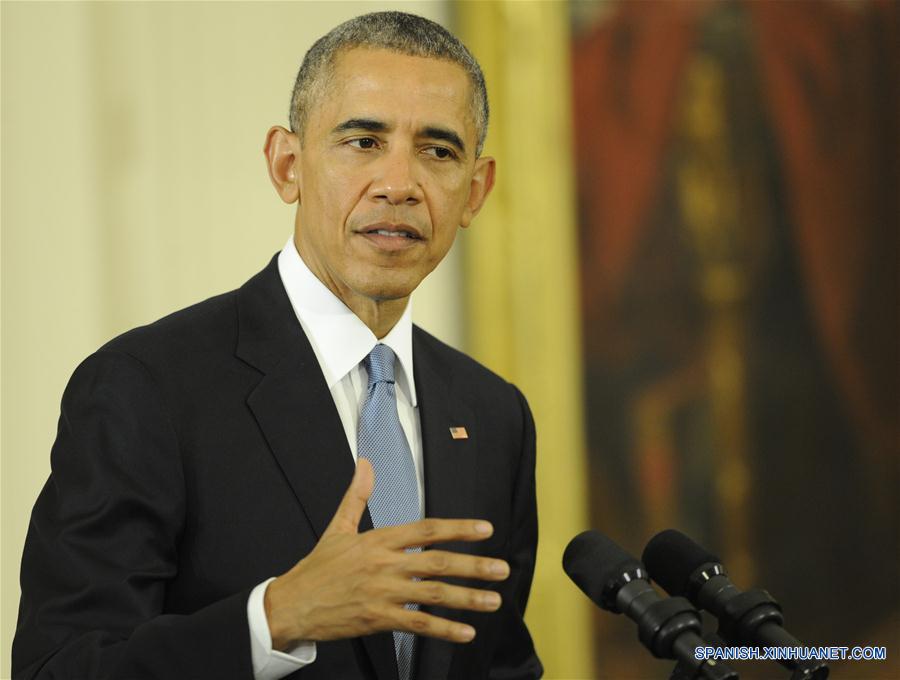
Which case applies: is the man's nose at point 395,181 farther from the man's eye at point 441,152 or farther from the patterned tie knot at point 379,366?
the patterned tie knot at point 379,366

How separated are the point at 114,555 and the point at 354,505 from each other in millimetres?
399

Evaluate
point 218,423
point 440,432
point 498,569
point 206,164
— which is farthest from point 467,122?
point 206,164

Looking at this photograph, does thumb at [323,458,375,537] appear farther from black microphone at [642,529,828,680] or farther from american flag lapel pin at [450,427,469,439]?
american flag lapel pin at [450,427,469,439]

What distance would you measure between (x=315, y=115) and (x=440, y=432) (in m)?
0.63

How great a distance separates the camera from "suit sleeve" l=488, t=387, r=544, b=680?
221 cm

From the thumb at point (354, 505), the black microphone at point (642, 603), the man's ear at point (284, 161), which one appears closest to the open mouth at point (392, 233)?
the man's ear at point (284, 161)

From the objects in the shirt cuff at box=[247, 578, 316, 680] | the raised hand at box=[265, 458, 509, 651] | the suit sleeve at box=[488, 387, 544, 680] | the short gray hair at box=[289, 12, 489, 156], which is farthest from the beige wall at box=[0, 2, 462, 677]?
the raised hand at box=[265, 458, 509, 651]

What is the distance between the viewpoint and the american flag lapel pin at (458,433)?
82.6 inches

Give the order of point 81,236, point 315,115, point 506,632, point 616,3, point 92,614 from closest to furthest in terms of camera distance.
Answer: point 92,614, point 315,115, point 506,632, point 81,236, point 616,3

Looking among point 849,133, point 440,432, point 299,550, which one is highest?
point 849,133

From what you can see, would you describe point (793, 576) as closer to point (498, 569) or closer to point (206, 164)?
point (206, 164)

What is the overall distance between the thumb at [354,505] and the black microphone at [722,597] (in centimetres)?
46

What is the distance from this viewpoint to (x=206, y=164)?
3289 millimetres

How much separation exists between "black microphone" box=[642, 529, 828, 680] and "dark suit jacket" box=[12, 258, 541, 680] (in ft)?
1.49
